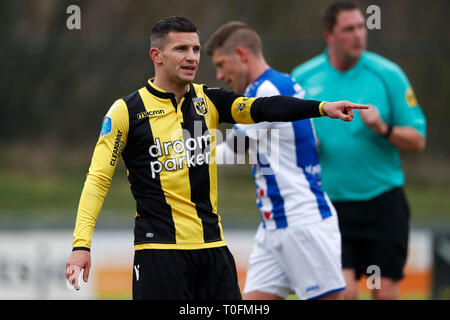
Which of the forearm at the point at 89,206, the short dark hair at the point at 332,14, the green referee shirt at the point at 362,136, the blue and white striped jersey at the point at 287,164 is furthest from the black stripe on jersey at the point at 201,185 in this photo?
the short dark hair at the point at 332,14

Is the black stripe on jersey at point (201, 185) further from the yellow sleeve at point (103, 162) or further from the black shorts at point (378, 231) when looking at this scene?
the black shorts at point (378, 231)

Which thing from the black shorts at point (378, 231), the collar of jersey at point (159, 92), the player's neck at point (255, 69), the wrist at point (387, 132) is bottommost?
the black shorts at point (378, 231)

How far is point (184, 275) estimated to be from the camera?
3803 millimetres

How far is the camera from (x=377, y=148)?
5.62m

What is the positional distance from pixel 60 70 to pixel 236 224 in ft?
20.5

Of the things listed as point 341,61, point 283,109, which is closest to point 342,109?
point 283,109

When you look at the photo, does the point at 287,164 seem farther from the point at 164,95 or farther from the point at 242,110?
the point at 164,95

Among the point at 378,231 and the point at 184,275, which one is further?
the point at 378,231

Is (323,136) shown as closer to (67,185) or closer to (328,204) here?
(328,204)

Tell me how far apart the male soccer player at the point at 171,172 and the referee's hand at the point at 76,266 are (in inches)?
3.9

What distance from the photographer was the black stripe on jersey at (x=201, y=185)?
388 cm

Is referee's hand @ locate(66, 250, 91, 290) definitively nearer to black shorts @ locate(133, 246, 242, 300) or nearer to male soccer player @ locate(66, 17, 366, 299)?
male soccer player @ locate(66, 17, 366, 299)

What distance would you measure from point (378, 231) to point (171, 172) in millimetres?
2289

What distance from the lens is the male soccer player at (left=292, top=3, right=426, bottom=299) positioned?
18.2ft
